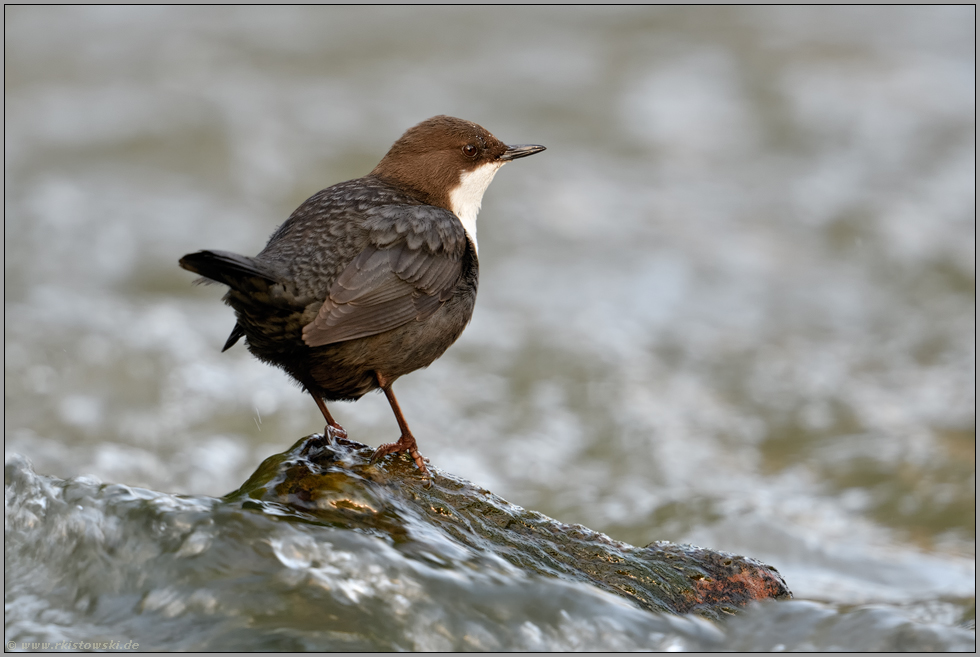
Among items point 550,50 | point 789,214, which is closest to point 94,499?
point 789,214

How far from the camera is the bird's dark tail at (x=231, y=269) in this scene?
3012 millimetres

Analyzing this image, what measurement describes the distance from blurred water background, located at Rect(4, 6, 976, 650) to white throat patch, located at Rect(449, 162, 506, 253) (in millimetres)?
1924

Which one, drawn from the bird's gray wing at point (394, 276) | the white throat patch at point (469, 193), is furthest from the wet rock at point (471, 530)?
the white throat patch at point (469, 193)

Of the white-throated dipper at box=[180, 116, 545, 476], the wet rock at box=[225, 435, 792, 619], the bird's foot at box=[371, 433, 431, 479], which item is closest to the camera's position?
the wet rock at box=[225, 435, 792, 619]

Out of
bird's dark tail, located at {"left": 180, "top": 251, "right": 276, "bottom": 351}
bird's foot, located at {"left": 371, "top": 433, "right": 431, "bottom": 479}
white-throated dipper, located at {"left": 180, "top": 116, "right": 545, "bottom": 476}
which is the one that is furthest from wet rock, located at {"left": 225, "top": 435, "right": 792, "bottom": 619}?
bird's dark tail, located at {"left": 180, "top": 251, "right": 276, "bottom": 351}

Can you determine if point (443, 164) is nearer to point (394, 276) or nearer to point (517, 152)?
point (517, 152)

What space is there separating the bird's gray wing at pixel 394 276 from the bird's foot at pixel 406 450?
414 millimetres

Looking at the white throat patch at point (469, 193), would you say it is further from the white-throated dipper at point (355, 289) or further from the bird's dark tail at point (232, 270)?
the bird's dark tail at point (232, 270)

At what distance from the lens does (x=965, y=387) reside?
845 cm

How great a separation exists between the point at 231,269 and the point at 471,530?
1.20 m

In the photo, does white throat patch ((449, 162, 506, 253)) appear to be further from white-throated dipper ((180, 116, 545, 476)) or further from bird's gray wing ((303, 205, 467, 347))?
bird's gray wing ((303, 205, 467, 347))

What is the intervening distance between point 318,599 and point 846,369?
22.9 ft

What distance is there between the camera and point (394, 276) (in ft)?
12.2

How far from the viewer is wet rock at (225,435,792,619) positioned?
322cm
